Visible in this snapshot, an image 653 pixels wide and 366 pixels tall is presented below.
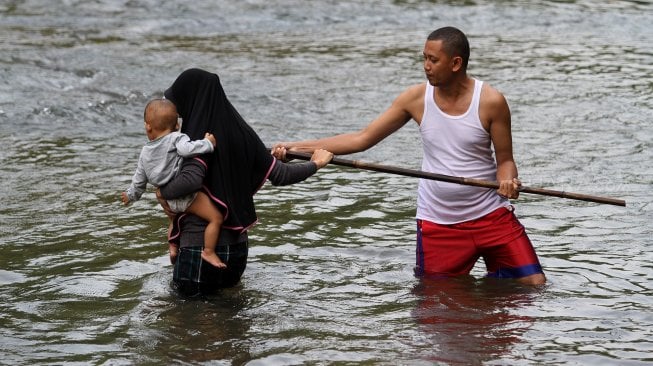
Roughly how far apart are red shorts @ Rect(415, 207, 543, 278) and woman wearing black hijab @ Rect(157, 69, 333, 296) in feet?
3.15

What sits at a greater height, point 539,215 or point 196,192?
point 196,192

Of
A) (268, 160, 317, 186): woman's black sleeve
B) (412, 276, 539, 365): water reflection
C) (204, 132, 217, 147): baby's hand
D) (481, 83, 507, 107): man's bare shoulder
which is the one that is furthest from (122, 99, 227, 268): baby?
(481, 83, 507, 107): man's bare shoulder

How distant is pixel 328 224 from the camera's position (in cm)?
925

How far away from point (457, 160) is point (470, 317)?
931 mm

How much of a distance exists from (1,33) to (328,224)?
1091 centimetres

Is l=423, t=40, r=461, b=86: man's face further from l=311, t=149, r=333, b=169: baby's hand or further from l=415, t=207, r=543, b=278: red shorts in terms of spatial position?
l=415, t=207, r=543, b=278: red shorts

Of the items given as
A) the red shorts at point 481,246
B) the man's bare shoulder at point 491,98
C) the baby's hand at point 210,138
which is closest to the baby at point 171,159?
the baby's hand at point 210,138

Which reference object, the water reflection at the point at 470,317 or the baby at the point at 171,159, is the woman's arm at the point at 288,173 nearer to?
the baby at the point at 171,159

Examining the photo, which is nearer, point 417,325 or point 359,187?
point 417,325

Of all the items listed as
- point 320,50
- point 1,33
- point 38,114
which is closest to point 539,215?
point 38,114

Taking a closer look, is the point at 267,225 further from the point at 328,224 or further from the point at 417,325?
the point at 417,325

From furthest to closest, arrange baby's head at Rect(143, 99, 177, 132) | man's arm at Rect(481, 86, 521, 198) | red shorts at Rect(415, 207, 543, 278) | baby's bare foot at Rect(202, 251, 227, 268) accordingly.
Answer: red shorts at Rect(415, 207, 543, 278) → man's arm at Rect(481, 86, 521, 198) → baby's bare foot at Rect(202, 251, 227, 268) → baby's head at Rect(143, 99, 177, 132)

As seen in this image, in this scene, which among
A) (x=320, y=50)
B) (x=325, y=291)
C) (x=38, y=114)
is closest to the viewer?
(x=325, y=291)

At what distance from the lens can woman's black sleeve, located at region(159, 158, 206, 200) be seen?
6.16 metres
